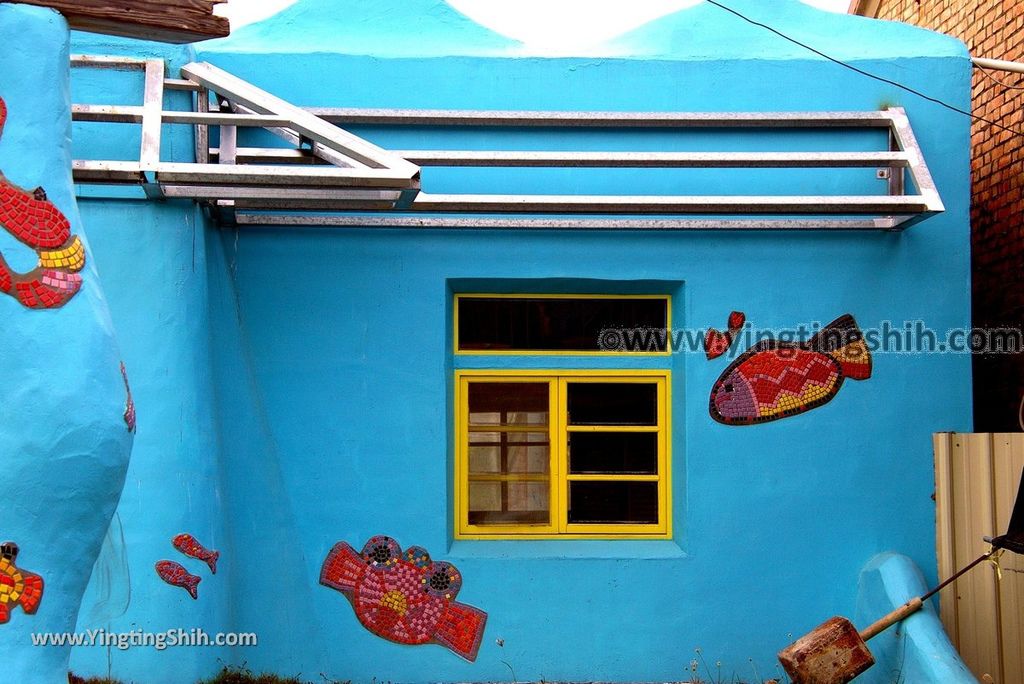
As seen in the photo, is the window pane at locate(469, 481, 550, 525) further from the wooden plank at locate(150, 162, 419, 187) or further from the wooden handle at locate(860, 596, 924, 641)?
the wooden plank at locate(150, 162, 419, 187)

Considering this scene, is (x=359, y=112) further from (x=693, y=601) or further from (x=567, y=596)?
(x=693, y=601)

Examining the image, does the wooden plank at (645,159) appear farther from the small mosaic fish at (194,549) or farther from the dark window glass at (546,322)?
the small mosaic fish at (194,549)

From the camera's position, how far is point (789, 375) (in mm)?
6109

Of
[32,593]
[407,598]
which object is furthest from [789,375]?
[32,593]

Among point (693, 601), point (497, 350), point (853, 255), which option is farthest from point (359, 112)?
point (693, 601)

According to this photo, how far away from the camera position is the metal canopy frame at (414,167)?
16.5ft

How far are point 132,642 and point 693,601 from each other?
3005mm

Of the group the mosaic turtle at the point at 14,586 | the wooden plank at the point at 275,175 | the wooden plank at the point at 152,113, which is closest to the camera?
the mosaic turtle at the point at 14,586

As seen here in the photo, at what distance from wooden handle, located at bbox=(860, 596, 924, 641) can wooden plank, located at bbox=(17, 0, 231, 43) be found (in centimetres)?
420

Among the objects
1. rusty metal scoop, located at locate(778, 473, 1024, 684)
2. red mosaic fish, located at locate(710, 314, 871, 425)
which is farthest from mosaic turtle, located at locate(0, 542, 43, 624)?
red mosaic fish, located at locate(710, 314, 871, 425)

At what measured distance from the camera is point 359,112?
592 centimetres

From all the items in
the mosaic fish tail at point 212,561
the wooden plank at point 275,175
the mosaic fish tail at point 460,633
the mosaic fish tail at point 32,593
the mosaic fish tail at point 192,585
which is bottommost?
the mosaic fish tail at point 460,633

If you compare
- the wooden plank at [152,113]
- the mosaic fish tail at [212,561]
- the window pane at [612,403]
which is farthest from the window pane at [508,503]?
the wooden plank at [152,113]

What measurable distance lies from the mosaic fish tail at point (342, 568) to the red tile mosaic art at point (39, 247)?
8.70ft
